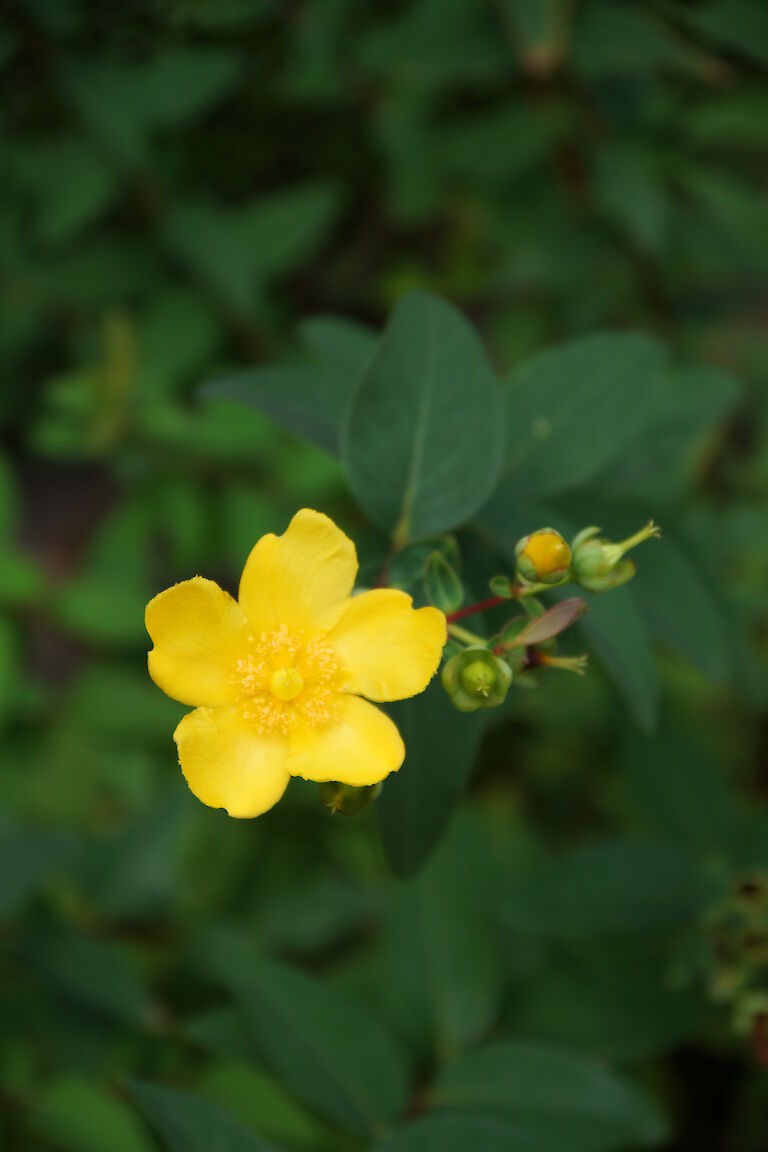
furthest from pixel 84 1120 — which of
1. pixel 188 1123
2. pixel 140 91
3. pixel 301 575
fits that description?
pixel 140 91

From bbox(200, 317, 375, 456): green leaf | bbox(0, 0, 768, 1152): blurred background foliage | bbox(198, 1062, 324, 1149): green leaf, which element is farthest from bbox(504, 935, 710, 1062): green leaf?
bbox(200, 317, 375, 456): green leaf

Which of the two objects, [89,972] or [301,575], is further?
[89,972]

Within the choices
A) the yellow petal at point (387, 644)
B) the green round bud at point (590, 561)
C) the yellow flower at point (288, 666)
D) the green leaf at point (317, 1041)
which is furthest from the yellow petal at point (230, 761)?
the green leaf at point (317, 1041)

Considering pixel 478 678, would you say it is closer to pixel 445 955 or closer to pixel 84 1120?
pixel 445 955

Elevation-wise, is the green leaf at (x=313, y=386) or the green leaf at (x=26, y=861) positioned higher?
the green leaf at (x=313, y=386)

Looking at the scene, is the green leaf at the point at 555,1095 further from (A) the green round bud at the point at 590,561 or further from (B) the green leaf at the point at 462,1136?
(A) the green round bud at the point at 590,561

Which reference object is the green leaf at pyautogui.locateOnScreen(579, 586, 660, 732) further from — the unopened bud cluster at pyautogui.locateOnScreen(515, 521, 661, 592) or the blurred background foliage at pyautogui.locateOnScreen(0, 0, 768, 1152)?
the unopened bud cluster at pyautogui.locateOnScreen(515, 521, 661, 592)
